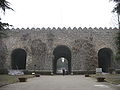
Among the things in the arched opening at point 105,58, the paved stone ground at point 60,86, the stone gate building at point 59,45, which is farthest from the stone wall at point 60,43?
the paved stone ground at point 60,86

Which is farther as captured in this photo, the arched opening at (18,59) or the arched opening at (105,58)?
the arched opening at (18,59)

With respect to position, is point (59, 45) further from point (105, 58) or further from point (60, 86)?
point (60, 86)

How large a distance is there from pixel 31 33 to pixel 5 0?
2445cm

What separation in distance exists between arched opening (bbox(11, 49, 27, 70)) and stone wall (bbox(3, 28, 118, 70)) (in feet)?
7.06

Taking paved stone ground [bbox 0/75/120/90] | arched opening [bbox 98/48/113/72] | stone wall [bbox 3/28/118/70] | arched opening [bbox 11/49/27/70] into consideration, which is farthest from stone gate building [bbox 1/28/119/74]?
paved stone ground [bbox 0/75/120/90]

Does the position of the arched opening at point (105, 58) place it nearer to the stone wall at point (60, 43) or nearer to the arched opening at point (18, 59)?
the stone wall at point (60, 43)

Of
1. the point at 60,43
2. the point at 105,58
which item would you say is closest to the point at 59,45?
the point at 60,43

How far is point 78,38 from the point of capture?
3775cm

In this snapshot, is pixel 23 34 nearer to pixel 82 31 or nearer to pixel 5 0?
pixel 82 31

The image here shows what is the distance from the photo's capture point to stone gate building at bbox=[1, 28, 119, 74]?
37000 mm

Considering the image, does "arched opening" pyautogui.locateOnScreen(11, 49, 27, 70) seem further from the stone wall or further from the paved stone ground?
the paved stone ground

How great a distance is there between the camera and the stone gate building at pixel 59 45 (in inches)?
1457

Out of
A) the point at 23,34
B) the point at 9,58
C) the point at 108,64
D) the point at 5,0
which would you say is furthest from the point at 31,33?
the point at 5,0

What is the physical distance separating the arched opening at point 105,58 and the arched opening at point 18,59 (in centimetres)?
1267
